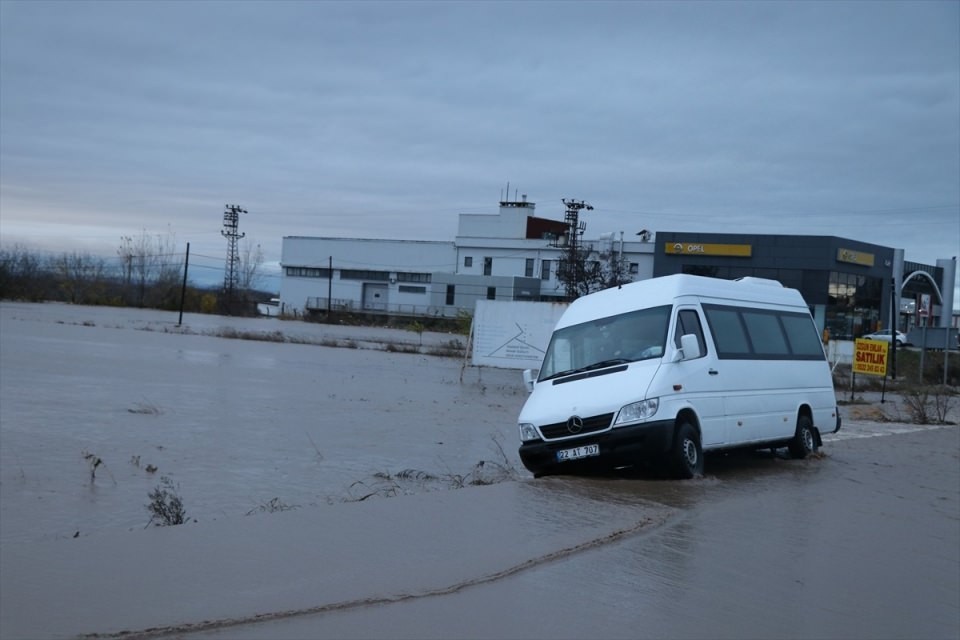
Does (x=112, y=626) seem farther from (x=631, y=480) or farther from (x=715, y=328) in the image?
(x=715, y=328)

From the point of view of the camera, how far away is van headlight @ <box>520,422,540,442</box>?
37.6 feet

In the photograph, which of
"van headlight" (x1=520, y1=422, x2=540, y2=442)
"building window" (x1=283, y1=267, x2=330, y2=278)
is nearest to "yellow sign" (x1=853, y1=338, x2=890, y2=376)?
"van headlight" (x1=520, y1=422, x2=540, y2=442)

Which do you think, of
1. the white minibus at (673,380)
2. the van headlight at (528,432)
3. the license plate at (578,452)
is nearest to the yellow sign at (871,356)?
the white minibus at (673,380)

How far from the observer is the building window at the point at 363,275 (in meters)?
93.9

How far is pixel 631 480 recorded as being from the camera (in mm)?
11008

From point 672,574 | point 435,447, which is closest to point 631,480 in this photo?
point 672,574

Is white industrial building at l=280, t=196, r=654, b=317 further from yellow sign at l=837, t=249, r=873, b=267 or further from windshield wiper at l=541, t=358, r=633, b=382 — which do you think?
windshield wiper at l=541, t=358, r=633, b=382

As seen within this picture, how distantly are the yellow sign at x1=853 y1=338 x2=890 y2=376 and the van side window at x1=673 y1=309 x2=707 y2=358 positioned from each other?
63.5 ft

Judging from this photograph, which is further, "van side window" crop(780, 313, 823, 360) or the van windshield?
"van side window" crop(780, 313, 823, 360)

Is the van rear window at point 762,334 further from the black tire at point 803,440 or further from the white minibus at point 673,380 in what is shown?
the black tire at point 803,440

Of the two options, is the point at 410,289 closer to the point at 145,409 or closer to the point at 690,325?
the point at 145,409

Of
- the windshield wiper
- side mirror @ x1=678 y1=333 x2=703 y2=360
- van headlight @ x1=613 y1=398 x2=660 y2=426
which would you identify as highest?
side mirror @ x1=678 y1=333 x2=703 y2=360

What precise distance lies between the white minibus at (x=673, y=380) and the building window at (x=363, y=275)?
8037 cm

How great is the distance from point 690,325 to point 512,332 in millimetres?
21304
